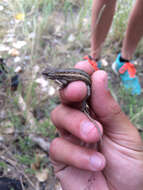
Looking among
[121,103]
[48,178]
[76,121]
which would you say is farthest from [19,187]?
[121,103]

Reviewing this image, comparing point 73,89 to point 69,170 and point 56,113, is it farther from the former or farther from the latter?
point 69,170

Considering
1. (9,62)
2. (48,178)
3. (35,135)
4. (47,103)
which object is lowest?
(48,178)

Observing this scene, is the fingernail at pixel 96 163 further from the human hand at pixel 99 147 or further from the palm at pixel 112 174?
the palm at pixel 112 174

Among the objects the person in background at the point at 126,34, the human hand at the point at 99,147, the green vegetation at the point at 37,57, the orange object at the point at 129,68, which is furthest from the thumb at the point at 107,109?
the orange object at the point at 129,68

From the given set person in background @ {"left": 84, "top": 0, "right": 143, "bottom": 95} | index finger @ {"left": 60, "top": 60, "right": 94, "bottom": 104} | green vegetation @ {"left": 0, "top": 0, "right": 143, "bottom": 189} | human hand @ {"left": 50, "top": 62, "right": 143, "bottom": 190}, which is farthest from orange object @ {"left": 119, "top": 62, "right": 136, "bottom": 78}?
index finger @ {"left": 60, "top": 60, "right": 94, "bottom": 104}

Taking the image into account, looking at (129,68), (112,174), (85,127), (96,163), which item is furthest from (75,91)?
(129,68)

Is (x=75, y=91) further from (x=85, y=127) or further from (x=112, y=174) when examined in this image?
(x=112, y=174)

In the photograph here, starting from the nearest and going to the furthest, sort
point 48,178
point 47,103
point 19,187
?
point 19,187 → point 48,178 → point 47,103
